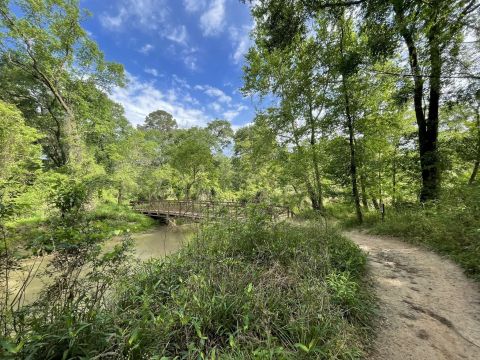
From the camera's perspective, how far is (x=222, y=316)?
2135 millimetres

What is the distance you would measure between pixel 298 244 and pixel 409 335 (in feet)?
5.95

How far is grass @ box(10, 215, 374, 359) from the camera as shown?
1.64 m

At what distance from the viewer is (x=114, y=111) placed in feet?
60.3

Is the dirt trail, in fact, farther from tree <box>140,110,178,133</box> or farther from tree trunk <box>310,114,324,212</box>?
tree <box>140,110,178,133</box>

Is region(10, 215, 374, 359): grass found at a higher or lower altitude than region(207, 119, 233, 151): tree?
lower

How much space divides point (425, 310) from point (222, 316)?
242cm

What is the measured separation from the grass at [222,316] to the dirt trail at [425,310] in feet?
0.78

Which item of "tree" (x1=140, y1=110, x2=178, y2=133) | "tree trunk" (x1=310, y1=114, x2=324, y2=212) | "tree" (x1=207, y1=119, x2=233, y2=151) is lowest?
"tree trunk" (x1=310, y1=114, x2=324, y2=212)

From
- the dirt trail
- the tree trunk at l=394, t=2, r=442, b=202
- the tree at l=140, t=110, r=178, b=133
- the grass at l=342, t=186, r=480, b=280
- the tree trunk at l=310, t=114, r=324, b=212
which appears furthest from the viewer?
the tree at l=140, t=110, r=178, b=133

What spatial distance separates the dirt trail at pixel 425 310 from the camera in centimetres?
197

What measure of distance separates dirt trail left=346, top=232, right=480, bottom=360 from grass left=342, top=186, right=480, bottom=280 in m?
0.25

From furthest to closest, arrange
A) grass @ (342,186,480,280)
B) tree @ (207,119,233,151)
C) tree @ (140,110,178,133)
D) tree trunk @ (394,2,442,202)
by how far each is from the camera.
Answer: tree @ (140,110,178,133)
tree @ (207,119,233,151)
tree trunk @ (394,2,442,202)
grass @ (342,186,480,280)

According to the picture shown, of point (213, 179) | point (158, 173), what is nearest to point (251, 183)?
point (213, 179)

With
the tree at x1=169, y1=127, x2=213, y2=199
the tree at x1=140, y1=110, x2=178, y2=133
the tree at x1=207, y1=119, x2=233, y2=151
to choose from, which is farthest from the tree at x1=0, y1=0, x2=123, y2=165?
the tree at x1=140, y1=110, x2=178, y2=133
